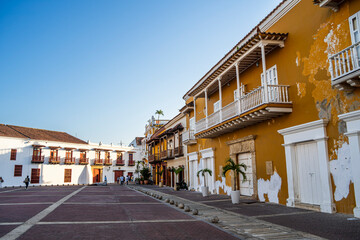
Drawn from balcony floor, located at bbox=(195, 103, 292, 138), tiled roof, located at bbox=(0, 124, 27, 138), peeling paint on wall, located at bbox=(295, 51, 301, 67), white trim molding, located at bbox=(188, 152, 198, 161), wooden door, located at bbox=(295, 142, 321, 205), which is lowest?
wooden door, located at bbox=(295, 142, 321, 205)

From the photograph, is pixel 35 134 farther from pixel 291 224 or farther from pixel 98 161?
pixel 291 224

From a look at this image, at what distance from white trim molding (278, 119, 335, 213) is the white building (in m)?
41.1

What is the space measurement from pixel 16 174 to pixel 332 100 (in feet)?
144

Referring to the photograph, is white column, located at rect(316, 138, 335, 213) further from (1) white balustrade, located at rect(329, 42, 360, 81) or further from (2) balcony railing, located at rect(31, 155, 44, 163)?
(2) balcony railing, located at rect(31, 155, 44, 163)

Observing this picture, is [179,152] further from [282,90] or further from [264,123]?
[282,90]

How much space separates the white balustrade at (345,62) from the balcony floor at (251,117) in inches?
106

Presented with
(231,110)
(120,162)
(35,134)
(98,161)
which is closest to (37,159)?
(35,134)

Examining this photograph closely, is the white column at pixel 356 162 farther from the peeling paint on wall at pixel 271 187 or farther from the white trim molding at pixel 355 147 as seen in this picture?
the peeling paint on wall at pixel 271 187

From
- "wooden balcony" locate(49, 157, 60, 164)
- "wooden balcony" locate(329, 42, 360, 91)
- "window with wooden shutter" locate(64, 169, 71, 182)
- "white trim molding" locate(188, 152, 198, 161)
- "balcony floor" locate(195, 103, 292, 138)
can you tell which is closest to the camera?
"wooden balcony" locate(329, 42, 360, 91)

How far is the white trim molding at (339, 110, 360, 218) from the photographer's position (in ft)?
27.9

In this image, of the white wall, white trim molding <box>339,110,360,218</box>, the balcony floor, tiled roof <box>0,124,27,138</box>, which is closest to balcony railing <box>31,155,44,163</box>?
the white wall

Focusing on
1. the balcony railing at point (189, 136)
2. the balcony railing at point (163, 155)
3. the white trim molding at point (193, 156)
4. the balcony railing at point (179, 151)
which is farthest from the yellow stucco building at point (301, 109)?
the balcony railing at point (163, 155)

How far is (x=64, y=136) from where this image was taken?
53.7 metres

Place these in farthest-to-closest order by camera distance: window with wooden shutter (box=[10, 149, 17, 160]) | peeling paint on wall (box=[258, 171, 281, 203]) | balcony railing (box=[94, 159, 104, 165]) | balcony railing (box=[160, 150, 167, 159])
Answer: balcony railing (box=[94, 159, 104, 165])
window with wooden shutter (box=[10, 149, 17, 160])
balcony railing (box=[160, 150, 167, 159])
peeling paint on wall (box=[258, 171, 281, 203])
